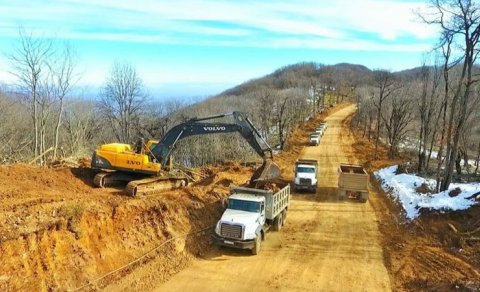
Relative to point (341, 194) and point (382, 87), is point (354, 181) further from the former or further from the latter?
point (382, 87)

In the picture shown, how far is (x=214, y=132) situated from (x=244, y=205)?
15.7ft

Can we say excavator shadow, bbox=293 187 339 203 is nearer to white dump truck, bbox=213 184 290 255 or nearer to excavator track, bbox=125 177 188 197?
white dump truck, bbox=213 184 290 255

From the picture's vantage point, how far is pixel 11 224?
47.5ft

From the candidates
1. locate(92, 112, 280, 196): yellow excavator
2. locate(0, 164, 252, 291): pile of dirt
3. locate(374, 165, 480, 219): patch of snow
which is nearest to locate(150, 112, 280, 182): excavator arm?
locate(92, 112, 280, 196): yellow excavator

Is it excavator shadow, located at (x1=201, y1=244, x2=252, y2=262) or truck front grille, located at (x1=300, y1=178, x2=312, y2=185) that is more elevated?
truck front grille, located at (x1=300, y1=178, x2=312, y2=185)

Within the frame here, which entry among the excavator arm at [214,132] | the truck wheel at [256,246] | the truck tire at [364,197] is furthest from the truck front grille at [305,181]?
the truck wheel at [256,246]

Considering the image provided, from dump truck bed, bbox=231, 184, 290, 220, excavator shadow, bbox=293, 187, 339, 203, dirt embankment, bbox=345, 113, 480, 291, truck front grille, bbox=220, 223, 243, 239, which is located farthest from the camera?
excavator shadow, bbox=293, 187, 339, 203

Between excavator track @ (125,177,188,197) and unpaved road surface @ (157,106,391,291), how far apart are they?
5019 millimetres

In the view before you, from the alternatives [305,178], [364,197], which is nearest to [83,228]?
[305,178]

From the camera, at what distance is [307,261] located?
1739 cm

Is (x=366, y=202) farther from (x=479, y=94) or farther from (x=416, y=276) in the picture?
(x=479, y=94)

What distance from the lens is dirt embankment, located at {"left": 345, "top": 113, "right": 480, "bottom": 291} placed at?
50.5ft

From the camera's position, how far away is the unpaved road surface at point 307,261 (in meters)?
15.4

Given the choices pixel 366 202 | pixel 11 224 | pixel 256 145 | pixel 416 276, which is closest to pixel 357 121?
pixel 366 202
